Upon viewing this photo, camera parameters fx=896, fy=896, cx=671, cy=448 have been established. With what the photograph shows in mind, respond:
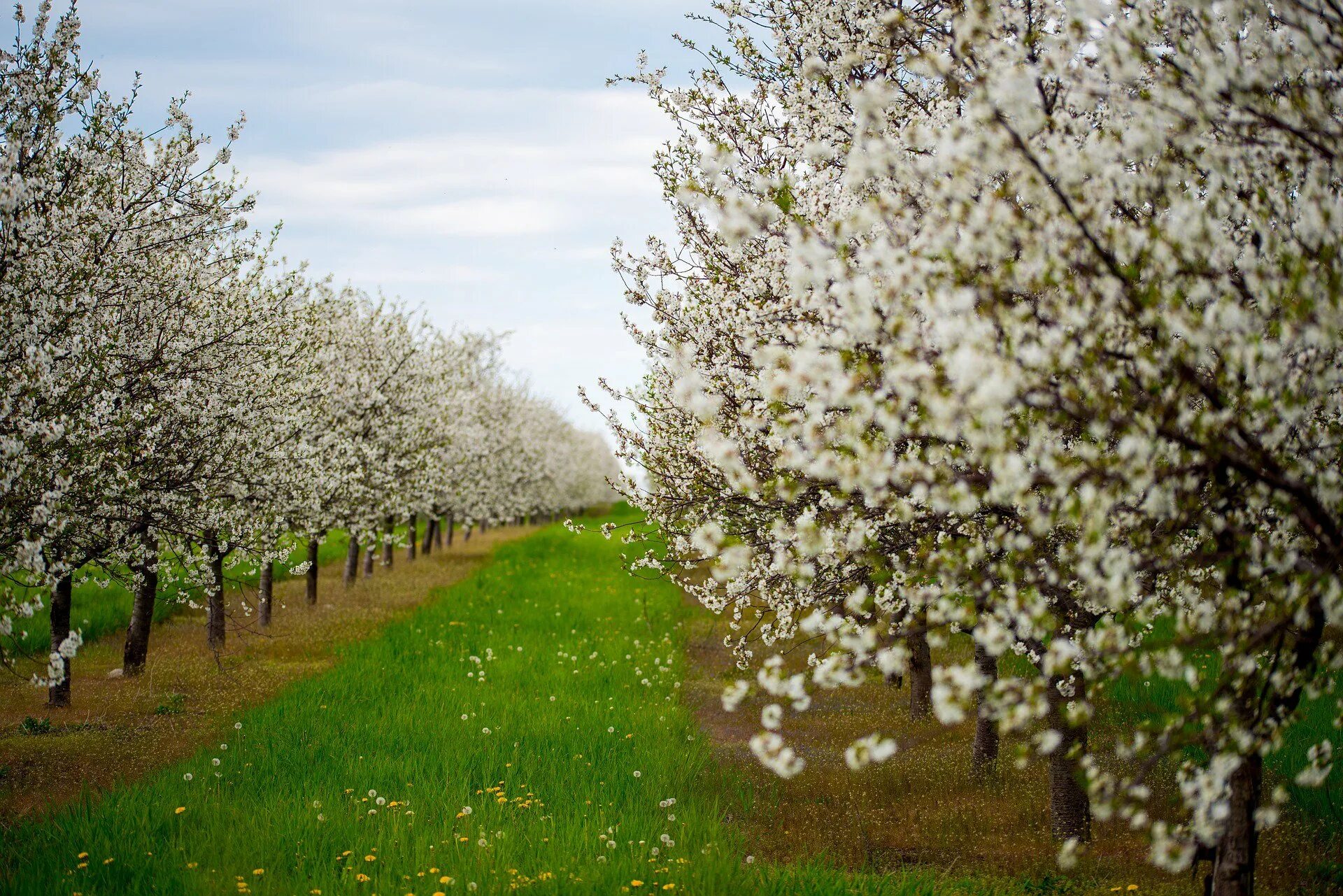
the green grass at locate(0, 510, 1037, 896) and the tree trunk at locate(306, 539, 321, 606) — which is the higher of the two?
the tree trunk at locate(306, 539, 321, 606)

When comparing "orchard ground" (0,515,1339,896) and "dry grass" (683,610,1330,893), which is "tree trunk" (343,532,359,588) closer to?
"orchard ground" (0,515,1339,896)

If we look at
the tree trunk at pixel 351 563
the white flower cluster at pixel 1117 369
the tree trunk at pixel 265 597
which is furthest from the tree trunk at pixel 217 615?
the white flower cluster at pixel 1117 369

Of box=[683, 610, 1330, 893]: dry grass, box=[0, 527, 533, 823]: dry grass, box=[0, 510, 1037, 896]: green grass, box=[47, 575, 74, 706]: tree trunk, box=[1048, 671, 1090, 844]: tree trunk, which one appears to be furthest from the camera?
box=[47, 575, 74, 706]: tree trunk

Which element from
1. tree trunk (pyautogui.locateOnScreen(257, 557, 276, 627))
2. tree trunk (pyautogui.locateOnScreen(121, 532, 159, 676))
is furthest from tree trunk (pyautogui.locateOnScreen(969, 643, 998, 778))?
tree trunk (pyautogui.locateOnScreen(257, 557, 276, 627))

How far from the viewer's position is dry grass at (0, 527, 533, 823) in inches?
417

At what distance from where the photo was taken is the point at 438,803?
908 centimetres

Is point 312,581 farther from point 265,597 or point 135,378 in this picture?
point 135,378

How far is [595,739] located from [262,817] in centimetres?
447

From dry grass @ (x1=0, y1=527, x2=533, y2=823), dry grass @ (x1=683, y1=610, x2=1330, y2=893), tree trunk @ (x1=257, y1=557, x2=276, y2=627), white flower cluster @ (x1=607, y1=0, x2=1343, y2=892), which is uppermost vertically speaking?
white flower cluster @ (x1=607, y1=0, x2=1343, y2=892)

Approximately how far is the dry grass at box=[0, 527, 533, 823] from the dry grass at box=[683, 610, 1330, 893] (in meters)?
7.32

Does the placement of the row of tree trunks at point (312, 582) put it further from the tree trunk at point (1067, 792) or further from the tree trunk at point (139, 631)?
→ the tree trunk at point (1067, 792)

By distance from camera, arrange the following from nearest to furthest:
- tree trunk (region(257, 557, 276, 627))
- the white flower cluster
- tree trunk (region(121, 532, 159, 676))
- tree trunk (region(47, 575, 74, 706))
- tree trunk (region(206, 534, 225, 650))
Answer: the white flower cluster < tree trunk (region(47, 575, 74, 706)) < tree trunk (region(121, 532, 159, 676)) < tree trunk (region(206, 534, 225, 650)) < tree trunk (region(257, 557, 276, 627))

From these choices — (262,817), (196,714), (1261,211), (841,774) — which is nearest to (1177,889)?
(841,774)

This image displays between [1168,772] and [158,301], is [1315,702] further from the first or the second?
[158,301]
